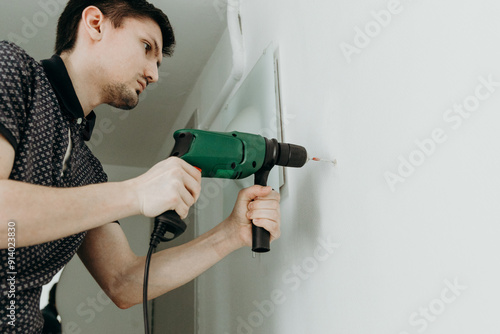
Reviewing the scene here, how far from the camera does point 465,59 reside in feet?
2.02

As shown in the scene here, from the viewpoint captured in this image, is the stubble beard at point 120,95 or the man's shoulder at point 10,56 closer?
the man's shoulder at point 10,56

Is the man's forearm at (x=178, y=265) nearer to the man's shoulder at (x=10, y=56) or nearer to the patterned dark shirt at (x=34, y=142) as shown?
the patterned dark shirt at (x=34, y=142)

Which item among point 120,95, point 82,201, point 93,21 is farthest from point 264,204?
point 93,21

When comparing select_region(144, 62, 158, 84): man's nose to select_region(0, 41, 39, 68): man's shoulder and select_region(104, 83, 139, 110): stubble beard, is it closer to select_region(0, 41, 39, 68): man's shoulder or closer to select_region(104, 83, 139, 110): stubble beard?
select_region(104, 83, 139, 110): stubble beard

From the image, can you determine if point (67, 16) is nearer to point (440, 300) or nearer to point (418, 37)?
point (418, 37)

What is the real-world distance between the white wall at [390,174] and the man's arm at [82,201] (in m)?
0.31

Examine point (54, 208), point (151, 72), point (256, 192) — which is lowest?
point (54, 208)

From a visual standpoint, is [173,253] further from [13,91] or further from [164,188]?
[13,91]

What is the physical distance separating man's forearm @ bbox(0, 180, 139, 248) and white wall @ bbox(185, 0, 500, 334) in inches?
16.3

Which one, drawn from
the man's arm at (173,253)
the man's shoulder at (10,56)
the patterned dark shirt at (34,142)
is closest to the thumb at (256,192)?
the man's arm at (173,253)

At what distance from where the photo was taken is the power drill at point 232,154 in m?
0.91

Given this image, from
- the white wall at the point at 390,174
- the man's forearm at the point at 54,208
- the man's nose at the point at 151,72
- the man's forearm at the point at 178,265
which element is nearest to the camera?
the white wall at the point at 390,174

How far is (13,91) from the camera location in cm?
84

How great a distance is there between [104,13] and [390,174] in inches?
34.8
